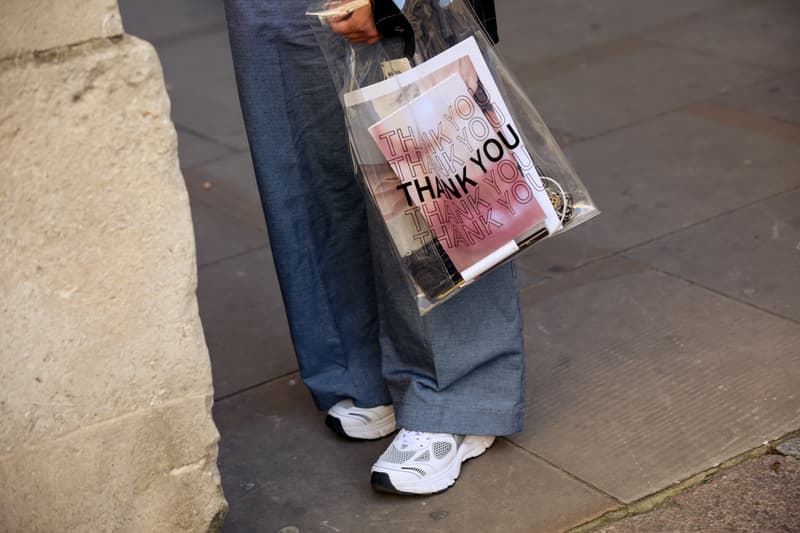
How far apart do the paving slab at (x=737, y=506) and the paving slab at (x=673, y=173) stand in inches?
54.4

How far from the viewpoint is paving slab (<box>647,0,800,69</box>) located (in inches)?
224

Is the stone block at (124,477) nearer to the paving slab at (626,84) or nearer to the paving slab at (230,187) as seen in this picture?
the paving slab at (230,187)

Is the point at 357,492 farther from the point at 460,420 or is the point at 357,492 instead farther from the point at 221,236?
the point at 221,236

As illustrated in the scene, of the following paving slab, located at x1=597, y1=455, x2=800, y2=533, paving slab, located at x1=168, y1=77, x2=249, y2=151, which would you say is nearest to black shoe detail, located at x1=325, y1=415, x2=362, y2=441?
paving slab, located at x1=597, y1=455, x2=800, y2=533

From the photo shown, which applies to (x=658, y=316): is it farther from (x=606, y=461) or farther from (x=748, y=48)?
(x=748, y=48)

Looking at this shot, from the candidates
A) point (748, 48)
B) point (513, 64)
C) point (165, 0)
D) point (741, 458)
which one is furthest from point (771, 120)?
point (165, 0)

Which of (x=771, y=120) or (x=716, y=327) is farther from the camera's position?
(x=771, y=120)

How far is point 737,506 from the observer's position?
8.55ft

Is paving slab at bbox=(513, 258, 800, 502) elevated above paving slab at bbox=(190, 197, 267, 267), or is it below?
above

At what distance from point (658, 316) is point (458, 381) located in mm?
900

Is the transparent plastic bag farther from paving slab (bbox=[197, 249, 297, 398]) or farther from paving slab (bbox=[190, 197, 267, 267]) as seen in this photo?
paving slab (bbox=[190, 197, 267, 267])

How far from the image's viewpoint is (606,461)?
281 centimetres

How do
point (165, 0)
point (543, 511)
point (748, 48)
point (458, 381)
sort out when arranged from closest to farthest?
1. point (543, 511)
2. point (458, 381)
3. point (748, 48)
4. point (165, 0)

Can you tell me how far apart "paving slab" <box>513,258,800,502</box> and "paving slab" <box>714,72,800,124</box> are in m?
1.59
